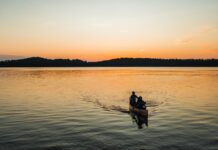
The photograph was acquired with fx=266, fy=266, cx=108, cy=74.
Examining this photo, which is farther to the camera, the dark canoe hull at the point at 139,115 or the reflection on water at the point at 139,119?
the dark canoe hull at the point at 139,115

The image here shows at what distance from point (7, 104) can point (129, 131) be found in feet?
82.2

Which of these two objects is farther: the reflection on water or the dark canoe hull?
the dark canoe hull

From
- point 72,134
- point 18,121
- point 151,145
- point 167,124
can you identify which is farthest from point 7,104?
point 151,145

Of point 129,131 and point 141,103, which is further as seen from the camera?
point 141,103

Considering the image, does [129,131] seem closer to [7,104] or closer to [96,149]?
[96,149]

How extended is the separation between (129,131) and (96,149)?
644 cm

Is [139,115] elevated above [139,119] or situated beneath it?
elevated above

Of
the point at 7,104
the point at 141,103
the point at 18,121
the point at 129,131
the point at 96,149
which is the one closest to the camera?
the point at 96,149

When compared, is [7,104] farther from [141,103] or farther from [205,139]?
[205,139]

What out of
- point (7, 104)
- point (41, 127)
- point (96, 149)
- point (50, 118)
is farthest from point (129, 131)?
point (7, 104)

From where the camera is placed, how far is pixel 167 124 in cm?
2877

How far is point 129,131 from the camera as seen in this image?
25547 millimetres

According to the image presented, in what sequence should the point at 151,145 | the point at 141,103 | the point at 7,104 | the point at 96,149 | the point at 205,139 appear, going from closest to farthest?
1. the point at 96,149
2. the point at 151,145
3. the point at 205,139
4. the point at 141,103
5. the point at 7,104

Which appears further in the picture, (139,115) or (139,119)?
(139,115)
